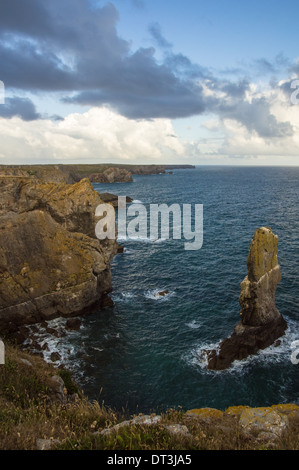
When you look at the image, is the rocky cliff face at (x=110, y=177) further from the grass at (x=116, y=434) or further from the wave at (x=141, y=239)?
the grass at (x=116, y=434)

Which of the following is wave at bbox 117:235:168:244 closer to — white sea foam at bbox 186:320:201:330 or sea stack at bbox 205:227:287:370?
white sea foam at bbox 186:320:201:330

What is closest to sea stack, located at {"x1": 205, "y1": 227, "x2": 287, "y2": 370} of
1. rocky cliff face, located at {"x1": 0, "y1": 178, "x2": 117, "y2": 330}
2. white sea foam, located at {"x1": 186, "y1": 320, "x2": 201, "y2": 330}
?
white sea foam, located at {"x1": 186, "y1": 320, "x2": 201, "y2": 330}

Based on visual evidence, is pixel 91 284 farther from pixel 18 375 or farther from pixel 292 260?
pixel 292 260

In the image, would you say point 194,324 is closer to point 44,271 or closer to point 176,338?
point 176,338

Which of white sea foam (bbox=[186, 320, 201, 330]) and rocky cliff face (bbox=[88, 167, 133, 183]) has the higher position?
rocky cliff face (bbox=[88, 167, 133, 183])
